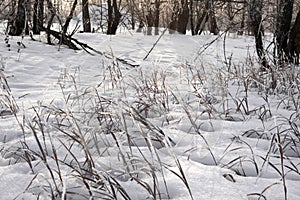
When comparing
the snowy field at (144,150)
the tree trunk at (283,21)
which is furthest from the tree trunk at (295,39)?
the snowy field at (144,150)

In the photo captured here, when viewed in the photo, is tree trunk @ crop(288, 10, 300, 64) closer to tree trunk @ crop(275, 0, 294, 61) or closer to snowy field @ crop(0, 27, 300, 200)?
tree trunk @ crop(275, 0, 294, 61)

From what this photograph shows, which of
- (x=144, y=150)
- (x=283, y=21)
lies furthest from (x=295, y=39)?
(x=144, y=150)

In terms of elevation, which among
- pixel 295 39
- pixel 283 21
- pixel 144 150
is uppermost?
pixel 283 21

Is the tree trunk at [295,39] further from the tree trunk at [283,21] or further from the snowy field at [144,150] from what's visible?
the snowy field at [144,150]

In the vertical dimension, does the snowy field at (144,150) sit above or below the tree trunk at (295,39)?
below

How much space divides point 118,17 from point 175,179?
9601 mm

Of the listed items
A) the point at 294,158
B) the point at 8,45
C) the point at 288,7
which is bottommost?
the point at 294,158

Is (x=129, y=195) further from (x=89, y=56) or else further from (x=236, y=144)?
(x=89, y=56)

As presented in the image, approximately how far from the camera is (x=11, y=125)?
2246 mm

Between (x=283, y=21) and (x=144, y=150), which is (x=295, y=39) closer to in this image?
(x=283, y=21)

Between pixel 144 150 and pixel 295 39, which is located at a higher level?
pixel 295 39

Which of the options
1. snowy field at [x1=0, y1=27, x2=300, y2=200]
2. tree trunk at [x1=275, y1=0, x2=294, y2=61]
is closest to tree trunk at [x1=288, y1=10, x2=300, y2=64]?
tree trunk at [x1=275, y1=0, x2=294, y2=61]

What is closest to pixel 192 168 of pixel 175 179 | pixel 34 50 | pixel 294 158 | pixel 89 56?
pixel 175 179

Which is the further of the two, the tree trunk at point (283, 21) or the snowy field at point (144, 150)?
the tree trunk at point (283, 21)
